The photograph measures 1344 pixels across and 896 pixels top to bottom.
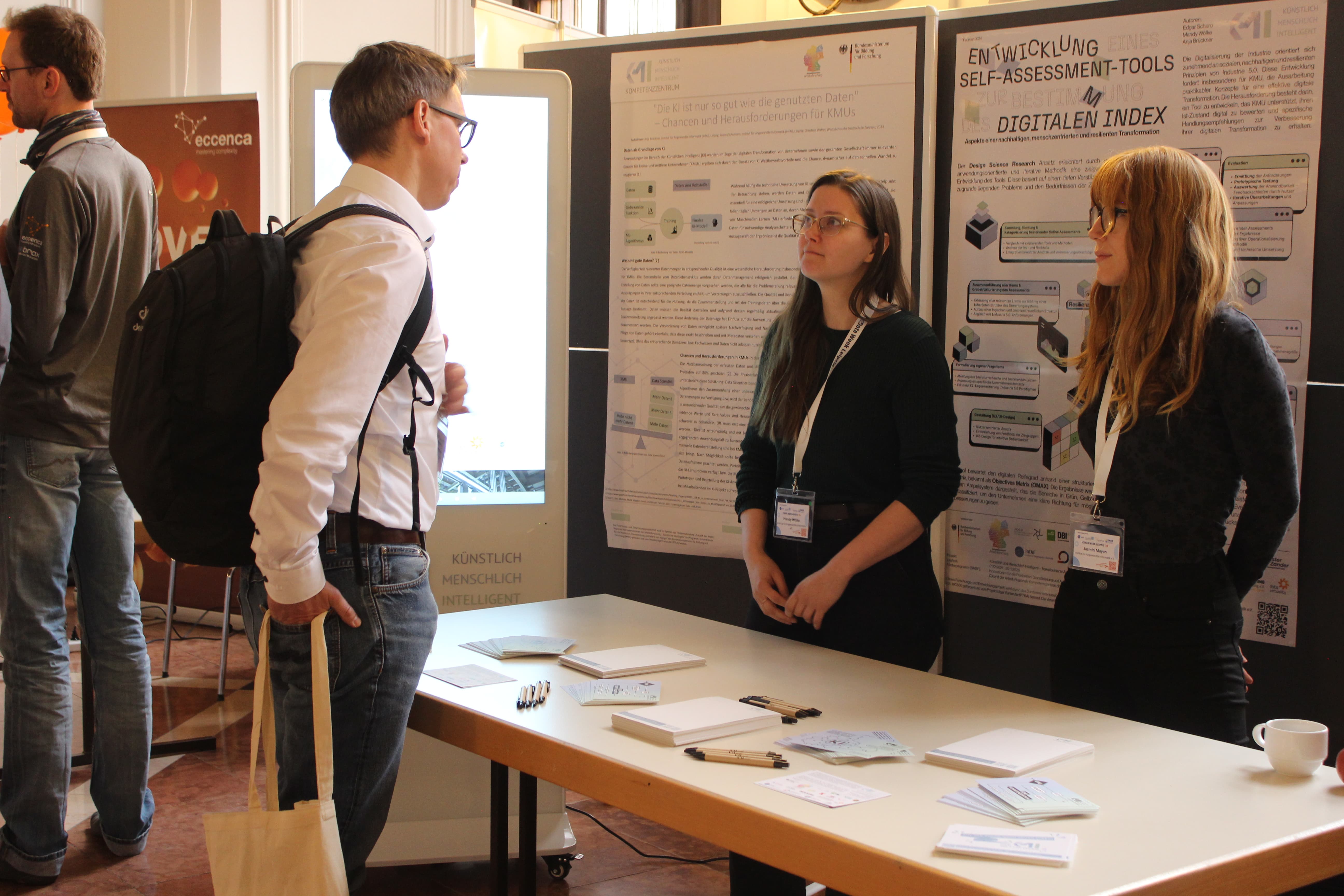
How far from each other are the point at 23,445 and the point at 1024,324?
2.32 m

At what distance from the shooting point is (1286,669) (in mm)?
2371

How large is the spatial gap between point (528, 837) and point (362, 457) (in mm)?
711

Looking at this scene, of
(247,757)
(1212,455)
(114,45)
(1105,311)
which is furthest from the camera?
(114,45)

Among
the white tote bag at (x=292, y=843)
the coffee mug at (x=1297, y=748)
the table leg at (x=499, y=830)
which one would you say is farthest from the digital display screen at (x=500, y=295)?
the coffee mug at (x=1297, y=748)

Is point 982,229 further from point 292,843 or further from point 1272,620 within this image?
point 292,843

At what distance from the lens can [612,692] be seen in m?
1.66

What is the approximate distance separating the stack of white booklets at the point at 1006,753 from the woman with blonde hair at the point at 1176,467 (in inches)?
18.3

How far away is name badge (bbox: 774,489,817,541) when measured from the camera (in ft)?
7.25

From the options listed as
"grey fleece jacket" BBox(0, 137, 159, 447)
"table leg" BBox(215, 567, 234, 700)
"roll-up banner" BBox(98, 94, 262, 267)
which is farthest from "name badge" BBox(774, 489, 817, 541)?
"roll-up banner" BBox(98, 94, 262, 267)

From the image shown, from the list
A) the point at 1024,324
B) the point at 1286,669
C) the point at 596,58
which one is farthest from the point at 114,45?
the point at 1286,669

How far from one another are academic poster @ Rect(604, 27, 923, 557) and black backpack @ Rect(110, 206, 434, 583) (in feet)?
5.81

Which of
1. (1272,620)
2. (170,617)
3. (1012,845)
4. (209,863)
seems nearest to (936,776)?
(1012,845)

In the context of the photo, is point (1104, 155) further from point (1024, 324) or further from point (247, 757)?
point (247, 757)

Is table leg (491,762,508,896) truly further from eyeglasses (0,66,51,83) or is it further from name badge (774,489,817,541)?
eyeglasses (0,66,51,83)
